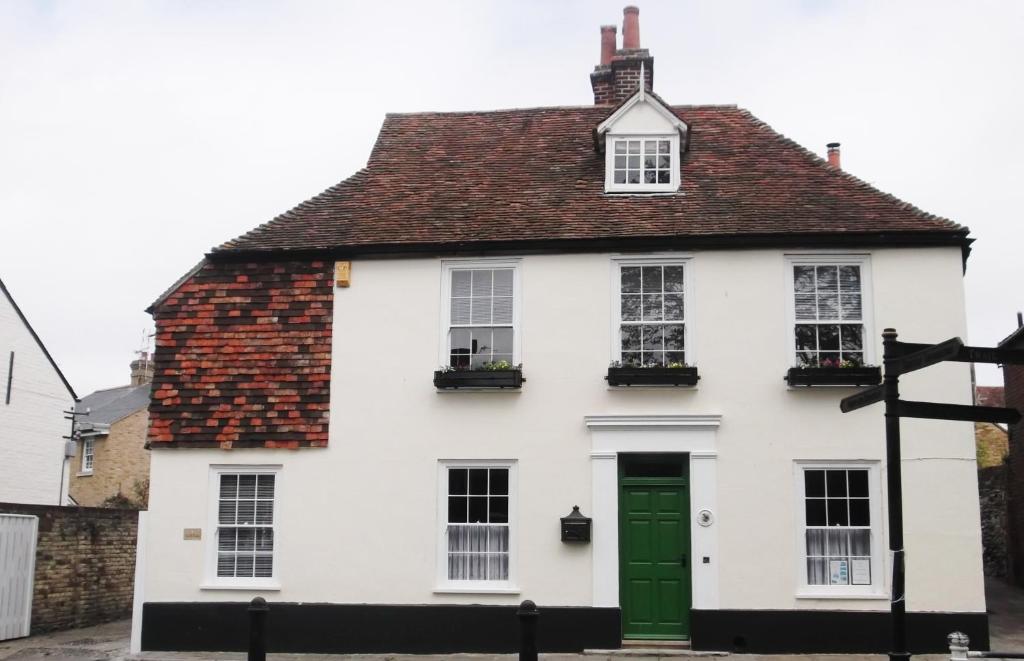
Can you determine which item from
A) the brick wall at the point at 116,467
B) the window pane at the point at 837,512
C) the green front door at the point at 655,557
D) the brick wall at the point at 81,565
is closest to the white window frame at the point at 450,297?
the green front door at the point at 655,557

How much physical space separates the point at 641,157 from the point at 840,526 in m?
6.22

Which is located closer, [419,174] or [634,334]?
[634,334]

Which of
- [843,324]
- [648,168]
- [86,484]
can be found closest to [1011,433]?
[843,324]

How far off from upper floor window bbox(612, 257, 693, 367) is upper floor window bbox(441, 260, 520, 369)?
151cm

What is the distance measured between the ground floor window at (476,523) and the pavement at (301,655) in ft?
3.65

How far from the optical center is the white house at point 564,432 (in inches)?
530

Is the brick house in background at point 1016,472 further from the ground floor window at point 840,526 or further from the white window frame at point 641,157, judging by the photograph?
the white window frame at point 641,157

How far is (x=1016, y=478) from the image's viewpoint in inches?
808

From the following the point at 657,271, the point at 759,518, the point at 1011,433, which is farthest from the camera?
the point at 1011,433

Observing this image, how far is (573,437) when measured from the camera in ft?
45.8

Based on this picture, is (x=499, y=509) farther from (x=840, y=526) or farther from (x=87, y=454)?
(x=87, y=454)

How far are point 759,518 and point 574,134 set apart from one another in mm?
7265

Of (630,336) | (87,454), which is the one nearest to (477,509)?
(630,336)

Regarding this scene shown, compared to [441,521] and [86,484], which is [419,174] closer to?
[441,521]
